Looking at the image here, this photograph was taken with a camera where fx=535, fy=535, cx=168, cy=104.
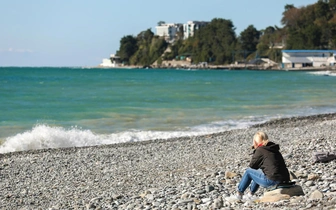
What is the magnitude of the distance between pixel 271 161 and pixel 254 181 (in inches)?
21.8

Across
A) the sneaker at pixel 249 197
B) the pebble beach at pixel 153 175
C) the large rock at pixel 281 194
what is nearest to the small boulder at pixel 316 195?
the pebble beach at pixel 153 175

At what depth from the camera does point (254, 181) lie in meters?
8.74

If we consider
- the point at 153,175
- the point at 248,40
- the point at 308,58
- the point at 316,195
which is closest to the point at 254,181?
the point at 316,195

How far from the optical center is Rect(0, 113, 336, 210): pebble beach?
9.07 m

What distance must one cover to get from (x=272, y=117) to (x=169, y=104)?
11042 mm

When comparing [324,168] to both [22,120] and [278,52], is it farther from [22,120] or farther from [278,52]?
[278,52]

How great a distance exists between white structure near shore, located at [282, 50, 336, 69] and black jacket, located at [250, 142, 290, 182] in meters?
145

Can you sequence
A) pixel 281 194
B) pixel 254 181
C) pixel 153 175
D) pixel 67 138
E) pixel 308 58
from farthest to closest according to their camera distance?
pixel 308 58 < pixel 67 138 < pixel 153 175 < pixel 254 181 < pixel 281 194

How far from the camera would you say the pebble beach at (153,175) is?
9070 millimetres

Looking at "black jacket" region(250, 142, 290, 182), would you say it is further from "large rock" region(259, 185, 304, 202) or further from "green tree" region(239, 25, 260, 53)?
"green tree" region(239, 25, 260, 53)

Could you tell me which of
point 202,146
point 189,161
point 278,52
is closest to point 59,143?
point 202,146

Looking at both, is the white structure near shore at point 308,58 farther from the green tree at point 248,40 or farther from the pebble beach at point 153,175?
the pebble beach at point 153,175

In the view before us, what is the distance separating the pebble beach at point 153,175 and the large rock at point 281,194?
0.15 meters

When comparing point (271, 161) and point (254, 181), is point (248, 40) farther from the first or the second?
point (271, 161)
